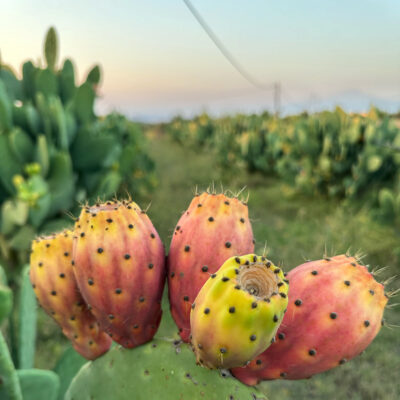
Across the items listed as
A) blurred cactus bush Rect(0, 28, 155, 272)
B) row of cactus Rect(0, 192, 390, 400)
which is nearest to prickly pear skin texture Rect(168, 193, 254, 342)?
row of cactus Rect(0, 192, 390, 400)

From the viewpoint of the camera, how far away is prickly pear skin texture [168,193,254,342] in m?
0.67

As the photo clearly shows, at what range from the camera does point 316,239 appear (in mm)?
4418

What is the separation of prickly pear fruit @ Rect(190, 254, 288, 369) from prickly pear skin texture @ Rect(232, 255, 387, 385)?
3.7 inches

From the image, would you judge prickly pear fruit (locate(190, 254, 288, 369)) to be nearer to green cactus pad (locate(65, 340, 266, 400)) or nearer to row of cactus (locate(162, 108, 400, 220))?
green cactus pad (locate(65, 340, 266, 400))

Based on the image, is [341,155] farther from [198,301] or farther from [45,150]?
[198,301]

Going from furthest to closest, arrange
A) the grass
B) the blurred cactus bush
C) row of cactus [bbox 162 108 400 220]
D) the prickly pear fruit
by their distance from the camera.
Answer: row of cactus [bbox 162 108 400 220] → the blurred cactus bush → the grass → the prickly pear fruit

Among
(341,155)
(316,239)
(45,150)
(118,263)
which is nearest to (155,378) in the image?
(118,263)

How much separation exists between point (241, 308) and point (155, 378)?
0.97ft

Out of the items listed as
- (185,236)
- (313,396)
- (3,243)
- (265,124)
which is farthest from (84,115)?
(265,124)

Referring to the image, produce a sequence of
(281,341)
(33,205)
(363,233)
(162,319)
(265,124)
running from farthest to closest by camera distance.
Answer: (265,124), (363,233), (33,205), (162,319), (281,341)

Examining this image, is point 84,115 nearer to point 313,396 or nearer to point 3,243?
point 3,243

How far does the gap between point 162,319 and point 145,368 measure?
92 mm

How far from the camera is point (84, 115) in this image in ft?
→ 9.35

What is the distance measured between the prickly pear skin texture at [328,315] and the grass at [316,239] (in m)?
0.11
